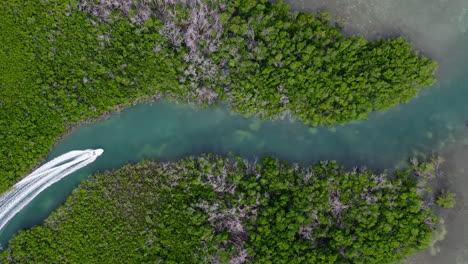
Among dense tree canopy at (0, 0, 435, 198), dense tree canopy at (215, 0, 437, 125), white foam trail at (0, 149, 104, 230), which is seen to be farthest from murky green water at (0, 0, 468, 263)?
dense tree canopy at (215, 0, 437, 125)

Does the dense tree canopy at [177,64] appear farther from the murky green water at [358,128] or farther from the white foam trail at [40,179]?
the murky green water at [358,128]

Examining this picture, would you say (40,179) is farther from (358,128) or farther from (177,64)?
(358,128)

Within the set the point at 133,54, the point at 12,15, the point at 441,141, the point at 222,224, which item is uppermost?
the point at 12,15

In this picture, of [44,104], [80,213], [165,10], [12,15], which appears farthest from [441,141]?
[12,15]

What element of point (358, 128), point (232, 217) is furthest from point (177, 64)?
point (358, 128)

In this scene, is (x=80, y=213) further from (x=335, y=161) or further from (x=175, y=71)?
(x=335, y=161)

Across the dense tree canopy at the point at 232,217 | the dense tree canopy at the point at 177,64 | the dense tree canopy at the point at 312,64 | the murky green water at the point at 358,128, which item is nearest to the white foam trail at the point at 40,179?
the murky green water at the point at 358,128
